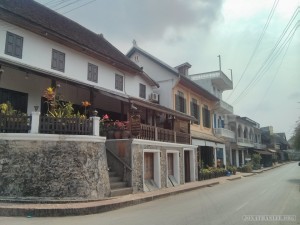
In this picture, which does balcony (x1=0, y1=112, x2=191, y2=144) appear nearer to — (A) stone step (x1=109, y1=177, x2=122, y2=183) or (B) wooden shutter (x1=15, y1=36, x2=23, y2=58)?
(A) stone step (x1=109, y1=177, x2=122, y2=183)

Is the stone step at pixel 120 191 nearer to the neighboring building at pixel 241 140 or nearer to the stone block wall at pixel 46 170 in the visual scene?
the stone block wall at pixel 46 170

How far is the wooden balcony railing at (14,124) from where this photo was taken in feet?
38.6

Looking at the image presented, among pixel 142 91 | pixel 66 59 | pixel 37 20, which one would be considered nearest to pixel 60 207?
pixel 66 59

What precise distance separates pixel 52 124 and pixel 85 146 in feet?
5.03

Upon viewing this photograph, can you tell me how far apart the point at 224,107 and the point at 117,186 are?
26.7 m

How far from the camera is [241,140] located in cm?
4722

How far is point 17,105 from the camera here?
49.9 feet

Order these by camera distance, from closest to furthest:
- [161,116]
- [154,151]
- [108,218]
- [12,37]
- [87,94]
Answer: [108,218] < [12,37] < [154,151] < [87,94] < [161,116]

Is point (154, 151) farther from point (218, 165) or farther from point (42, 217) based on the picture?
point (218, 165)

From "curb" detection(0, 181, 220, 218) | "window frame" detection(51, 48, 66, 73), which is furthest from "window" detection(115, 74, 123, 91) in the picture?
"curb" detection(0, 181, 220, 218)

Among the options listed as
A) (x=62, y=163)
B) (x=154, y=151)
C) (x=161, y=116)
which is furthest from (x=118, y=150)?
(x=161, y=116)

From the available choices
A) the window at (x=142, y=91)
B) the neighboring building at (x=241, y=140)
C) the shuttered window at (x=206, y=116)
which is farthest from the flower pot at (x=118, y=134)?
the neighboring building at (x=241, y=140)

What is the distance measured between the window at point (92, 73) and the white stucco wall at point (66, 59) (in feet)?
0.78

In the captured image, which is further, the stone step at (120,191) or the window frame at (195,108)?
the window frame at (195,108)
